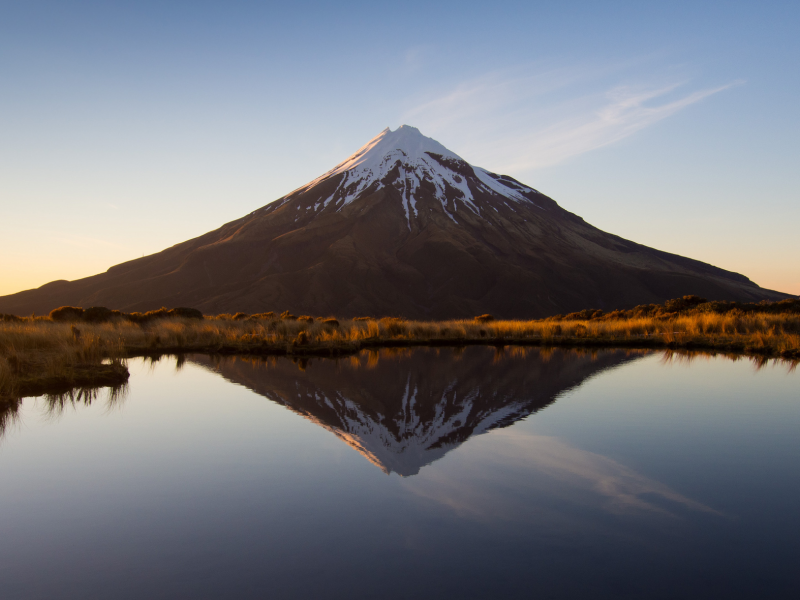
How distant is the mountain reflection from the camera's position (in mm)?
7551

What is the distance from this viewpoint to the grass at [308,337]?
13203mm

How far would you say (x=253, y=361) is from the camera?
56.3 feet

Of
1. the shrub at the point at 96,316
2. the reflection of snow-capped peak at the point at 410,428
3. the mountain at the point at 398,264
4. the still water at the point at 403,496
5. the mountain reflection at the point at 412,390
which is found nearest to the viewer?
the still water at the point at 403,496

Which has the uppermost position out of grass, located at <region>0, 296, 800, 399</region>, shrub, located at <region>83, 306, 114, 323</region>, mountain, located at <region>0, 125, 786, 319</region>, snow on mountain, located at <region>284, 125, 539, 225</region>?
snow on mountain, located at <region>284, 125, 539, 225</region>

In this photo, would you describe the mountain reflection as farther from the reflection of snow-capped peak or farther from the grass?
the grass

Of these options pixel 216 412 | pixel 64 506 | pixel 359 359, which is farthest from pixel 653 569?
pixel 359 359

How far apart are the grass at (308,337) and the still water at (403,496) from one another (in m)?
3.50

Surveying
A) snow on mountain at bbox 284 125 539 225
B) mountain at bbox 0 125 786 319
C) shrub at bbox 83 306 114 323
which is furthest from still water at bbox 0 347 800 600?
snow on mountain at bbox 284 125 539 225

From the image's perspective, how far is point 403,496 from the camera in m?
5.28

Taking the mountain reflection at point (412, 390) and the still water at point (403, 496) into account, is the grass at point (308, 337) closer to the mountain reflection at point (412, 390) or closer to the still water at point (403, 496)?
the mountain reflection at point (412, 390)

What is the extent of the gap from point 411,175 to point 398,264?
4549 centimetres

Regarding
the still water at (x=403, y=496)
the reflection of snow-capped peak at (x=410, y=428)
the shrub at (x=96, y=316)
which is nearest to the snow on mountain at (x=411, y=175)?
the shrub at (x=96, y=316)

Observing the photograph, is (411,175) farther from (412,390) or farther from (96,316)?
(412,390)

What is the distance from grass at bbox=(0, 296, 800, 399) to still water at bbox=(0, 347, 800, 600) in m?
3.50
